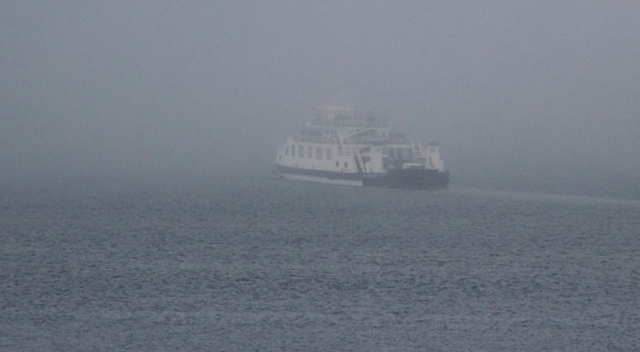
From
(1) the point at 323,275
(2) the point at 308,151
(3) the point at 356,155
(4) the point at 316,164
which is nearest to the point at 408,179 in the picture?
(3) the point at 356,155

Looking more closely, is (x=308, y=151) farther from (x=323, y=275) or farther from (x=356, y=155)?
(x=323, y=275)

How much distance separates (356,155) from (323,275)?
39.9 m

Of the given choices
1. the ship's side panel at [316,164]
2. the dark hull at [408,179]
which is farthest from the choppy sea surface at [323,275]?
the ship's side panel at [316,164]

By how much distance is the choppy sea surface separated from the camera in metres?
30.5

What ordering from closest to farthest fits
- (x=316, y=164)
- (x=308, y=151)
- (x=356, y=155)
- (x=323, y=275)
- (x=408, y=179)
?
(x=323, y=275) < (x=408, y=179) < (x=356, y=155) < (x=316, y=164) < (x=308, y=151)

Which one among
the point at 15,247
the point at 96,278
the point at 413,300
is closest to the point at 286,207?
the point at 15,247

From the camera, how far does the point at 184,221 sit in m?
61.8

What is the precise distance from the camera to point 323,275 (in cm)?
4141

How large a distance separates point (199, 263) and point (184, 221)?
1761cm

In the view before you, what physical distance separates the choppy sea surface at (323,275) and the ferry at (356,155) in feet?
15.1

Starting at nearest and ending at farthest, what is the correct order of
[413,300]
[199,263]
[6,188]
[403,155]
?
[413,300]
[199,263]
[403,155]
[6,188]

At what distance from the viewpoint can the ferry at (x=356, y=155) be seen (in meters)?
77.1

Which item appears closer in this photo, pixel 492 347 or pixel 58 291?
pixel 492 347

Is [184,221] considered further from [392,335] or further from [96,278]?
[392,335]
